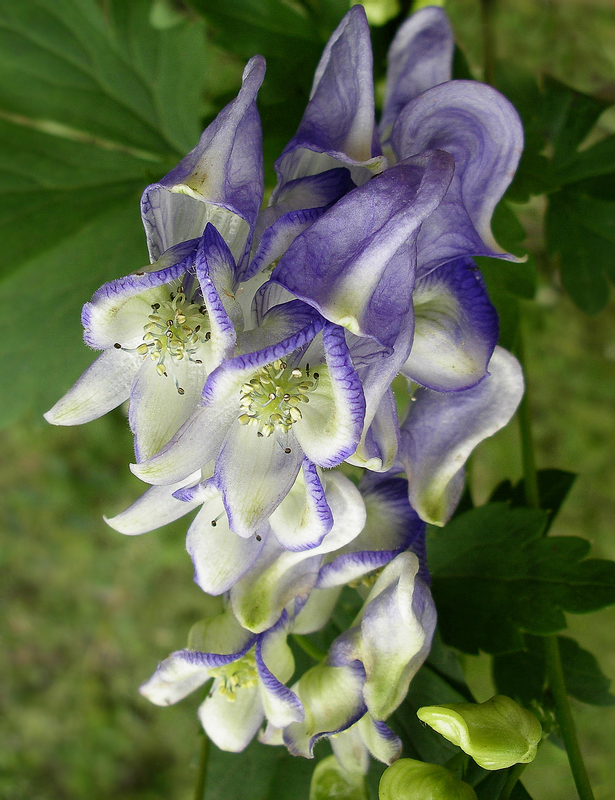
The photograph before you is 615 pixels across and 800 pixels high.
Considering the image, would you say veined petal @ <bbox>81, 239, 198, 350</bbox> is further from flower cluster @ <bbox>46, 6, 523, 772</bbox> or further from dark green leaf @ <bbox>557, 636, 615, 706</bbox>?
dark green leaf @ <bbox>557, 636, 615, 706</bbox>

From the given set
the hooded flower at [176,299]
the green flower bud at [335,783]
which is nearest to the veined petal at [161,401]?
the hooded flower at [176,299]

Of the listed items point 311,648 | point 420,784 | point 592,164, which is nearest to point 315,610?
point 311,648

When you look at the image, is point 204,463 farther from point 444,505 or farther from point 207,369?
point 444,505

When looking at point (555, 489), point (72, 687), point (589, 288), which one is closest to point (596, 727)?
point (555, 489)

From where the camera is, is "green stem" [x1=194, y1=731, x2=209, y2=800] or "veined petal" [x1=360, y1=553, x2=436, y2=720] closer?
"veined petal" [x1=360, y1=553, x2=436, y2=720]

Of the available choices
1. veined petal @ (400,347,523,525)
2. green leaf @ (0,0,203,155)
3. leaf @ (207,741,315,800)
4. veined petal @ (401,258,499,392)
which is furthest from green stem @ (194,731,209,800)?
green leaf @ (0,0,203,155)

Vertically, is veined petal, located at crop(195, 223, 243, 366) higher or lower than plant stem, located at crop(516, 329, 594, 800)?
higher

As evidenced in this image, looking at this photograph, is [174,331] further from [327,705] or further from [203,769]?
[203,769]
